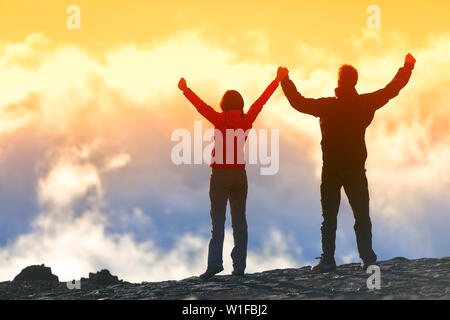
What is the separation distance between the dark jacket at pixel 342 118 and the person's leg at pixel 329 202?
245 millimetres

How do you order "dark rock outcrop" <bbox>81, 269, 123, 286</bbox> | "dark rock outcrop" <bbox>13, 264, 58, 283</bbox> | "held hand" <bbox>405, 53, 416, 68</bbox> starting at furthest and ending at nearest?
"dark rock outcrop" <bbox>13, 264, 58, 283</bbox> → "dark rock outcrop" <bbox>81, 269, 123, 286</bbox> → "held hand" <bbox>405, 53, 416, 68</bbox>

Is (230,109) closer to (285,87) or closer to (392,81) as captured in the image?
(285,87)

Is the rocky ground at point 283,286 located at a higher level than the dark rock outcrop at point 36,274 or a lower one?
lower

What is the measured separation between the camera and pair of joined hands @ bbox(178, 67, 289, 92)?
1316cm

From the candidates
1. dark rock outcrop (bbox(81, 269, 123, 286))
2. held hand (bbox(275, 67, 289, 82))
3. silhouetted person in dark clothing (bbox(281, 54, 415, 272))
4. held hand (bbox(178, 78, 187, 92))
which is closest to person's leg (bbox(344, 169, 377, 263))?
silhouetted person in dark clothing (bbox(281, 54, 415, 272))

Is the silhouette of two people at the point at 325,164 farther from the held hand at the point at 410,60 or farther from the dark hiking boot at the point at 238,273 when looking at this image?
the held hand at the point at 410,60

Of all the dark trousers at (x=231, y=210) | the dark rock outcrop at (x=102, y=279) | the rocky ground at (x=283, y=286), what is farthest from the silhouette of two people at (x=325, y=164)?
the dark rock outcrop at (x=102, y=279)

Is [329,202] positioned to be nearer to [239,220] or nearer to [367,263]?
[367,263]

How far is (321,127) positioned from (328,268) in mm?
2916

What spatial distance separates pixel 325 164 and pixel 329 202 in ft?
2.55

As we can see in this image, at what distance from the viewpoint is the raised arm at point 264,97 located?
13102 millimetres

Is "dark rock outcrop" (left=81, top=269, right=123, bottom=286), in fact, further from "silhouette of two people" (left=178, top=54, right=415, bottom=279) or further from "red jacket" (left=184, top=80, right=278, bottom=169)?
"red jacket" (left=184, top=80, right=278, bottom=169)

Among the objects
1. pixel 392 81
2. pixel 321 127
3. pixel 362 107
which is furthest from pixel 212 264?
pixel 392 81

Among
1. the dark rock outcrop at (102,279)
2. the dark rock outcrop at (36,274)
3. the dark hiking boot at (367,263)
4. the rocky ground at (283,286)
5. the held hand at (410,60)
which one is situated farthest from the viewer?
the dark rock outcrop at (36,274)
